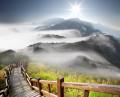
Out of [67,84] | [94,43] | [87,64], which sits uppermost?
[94,43]

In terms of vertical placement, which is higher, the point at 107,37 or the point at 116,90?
the point at 107,37

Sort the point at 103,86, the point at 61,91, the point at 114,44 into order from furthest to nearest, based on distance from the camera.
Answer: the point at 114,44
the point at 61,91
the point at 103,86

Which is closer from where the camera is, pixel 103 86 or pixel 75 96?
pixel 103 86

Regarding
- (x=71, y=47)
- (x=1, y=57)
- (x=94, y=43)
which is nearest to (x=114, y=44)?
(x=94, y=43)

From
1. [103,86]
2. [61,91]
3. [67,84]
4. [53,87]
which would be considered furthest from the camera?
[53,87]

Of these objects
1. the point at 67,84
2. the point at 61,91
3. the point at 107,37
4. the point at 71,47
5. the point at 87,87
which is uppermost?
the point at 107,37

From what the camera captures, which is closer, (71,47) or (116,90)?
(116,90)

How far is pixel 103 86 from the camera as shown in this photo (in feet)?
4.50

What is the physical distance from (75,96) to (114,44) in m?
156

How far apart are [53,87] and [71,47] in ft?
279

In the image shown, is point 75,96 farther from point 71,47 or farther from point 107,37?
point 107,37

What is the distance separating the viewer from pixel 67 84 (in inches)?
89.3

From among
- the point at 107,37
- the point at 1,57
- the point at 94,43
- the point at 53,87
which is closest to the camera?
the point at 53,87

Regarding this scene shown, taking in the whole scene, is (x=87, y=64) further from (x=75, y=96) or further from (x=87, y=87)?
(x=87, y=87)
